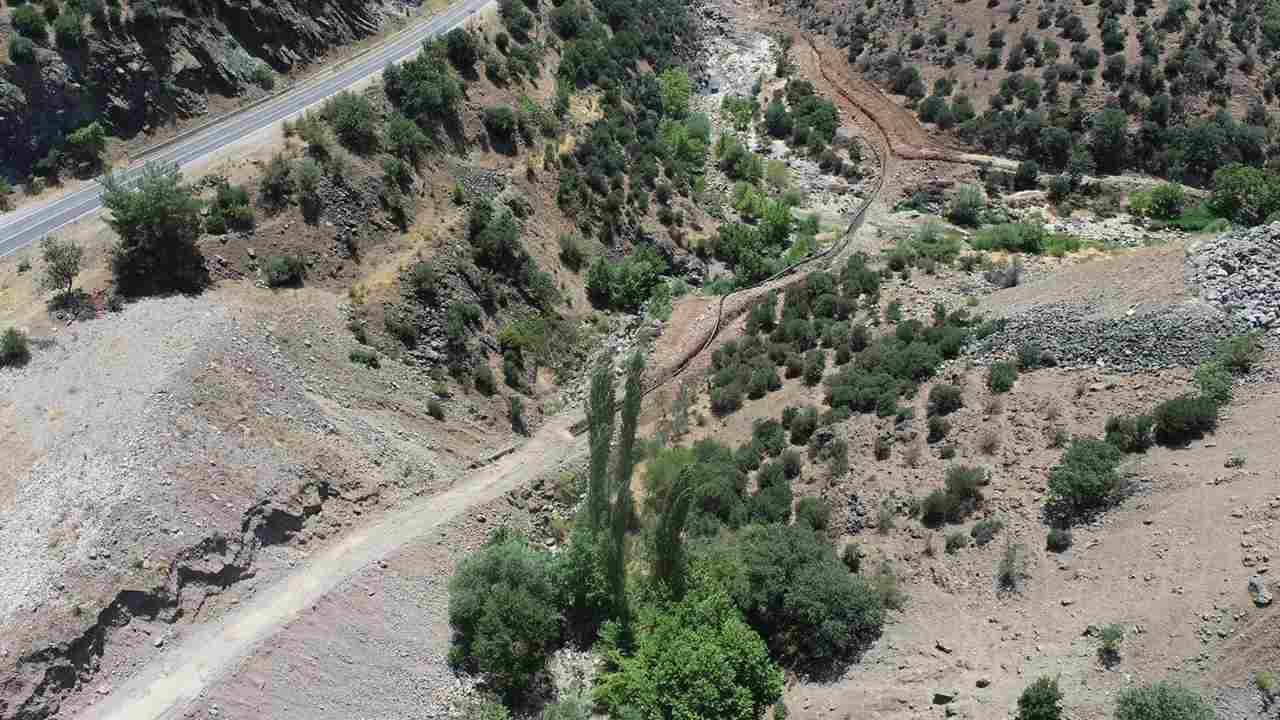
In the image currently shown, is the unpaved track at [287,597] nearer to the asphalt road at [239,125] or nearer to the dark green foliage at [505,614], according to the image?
the dark green foliage at [505,614]

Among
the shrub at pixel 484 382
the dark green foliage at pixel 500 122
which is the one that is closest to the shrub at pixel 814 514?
the shrub at pixel 484 382

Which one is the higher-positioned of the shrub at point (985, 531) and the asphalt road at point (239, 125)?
the asphalt road at point (239, 125)

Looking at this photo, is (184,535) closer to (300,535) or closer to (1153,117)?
(300,535)

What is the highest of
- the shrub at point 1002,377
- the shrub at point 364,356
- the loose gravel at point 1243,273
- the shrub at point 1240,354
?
the loose gravel at point 1243,273

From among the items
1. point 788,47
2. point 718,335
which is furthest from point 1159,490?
point 788,47

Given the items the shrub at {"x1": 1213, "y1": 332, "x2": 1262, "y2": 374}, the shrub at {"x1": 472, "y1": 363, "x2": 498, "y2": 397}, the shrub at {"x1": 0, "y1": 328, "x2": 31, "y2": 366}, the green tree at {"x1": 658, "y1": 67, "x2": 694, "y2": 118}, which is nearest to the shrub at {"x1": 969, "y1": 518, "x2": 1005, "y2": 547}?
the shrub at {"x1": 1213, "y1": 332, "x2": 1262, "y2": 374}

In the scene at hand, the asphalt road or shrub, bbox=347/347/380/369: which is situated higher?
the asphalt road

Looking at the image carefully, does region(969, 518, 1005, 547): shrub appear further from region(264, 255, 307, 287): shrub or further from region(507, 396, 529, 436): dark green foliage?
region(264, 255, 307, 287): shrub
